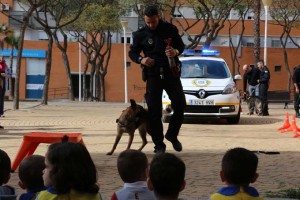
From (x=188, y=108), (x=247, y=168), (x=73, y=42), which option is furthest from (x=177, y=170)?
(x=73, y=42)

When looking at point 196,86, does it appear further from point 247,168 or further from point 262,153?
point 247,168

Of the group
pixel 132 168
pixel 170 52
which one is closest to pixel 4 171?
pixel 132 168

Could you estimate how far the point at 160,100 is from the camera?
9.95m

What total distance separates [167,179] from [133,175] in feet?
1.57

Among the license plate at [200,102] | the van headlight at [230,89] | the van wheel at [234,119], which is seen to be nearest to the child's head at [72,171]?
the license plate at [200,102]

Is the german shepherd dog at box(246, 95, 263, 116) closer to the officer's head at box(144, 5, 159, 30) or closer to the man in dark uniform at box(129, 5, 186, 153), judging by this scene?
the man in dark uniform at box(129, 5, 186, 153)

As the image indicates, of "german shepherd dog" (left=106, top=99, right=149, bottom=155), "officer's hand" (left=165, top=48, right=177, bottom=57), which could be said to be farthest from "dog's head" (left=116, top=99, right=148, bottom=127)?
"officer's hand" (left=165, top=48, right=177, bottom=57)

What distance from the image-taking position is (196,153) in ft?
38.0

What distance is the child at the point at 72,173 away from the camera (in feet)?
13.4

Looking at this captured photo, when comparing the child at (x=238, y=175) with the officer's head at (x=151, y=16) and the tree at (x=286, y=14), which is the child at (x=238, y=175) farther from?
the tree at (x=286, y=14)

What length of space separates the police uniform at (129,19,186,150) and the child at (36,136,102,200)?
5526mm

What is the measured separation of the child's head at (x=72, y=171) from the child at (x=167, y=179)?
0.57 metres

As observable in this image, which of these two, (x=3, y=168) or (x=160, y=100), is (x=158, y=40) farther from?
(x=3, y=168)

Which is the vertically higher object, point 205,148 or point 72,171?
point 72,171
